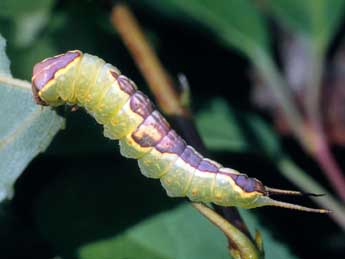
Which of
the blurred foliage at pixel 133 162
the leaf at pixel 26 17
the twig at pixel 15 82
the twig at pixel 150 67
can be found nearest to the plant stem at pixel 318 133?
the blurred foliage at pixel 133 162

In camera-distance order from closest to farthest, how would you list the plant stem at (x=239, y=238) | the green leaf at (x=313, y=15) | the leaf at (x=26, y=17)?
the plant stem at (x=239, y=238), the leaf at (x=26, y=17), the green leaf at (x=313, y=15)

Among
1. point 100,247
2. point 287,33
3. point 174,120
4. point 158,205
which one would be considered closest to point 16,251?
point 100,247

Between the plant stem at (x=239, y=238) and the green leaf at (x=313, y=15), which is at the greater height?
the green leaf at (x=313, y=15)

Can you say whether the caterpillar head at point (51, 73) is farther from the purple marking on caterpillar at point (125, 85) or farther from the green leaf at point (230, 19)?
the green leaf at point (230, 19)

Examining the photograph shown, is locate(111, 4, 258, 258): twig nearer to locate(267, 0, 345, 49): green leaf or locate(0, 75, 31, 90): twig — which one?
locate(0, 75, 31, 90): twig

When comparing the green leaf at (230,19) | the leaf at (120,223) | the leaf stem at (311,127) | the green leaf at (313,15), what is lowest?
the leaf at (120,223)

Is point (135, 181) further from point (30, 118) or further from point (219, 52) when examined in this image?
point (219, 52)

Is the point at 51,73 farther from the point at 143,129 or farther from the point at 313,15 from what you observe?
the point at 313,15
